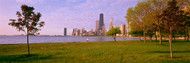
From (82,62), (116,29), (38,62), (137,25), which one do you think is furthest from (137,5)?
(38,62)

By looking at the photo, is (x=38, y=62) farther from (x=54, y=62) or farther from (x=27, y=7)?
(x=27, y=7)

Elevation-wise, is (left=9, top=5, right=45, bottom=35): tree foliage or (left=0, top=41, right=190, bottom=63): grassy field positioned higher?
(left=9, top=5, right=45, bottom=35): tree foliage

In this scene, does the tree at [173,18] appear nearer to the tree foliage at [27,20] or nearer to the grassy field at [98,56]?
the grassy field at [98,56]

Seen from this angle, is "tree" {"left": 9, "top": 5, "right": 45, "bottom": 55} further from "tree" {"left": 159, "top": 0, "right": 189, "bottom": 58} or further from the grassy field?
"tree" {"left": 159, "top": 0, "right": 189, "bottom": 58}

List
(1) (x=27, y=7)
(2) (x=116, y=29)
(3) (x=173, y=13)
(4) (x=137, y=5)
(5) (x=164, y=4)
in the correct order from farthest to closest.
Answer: (2) (x=116, y=29), (4) (x=137, y=5), (5) (x=164, y=4), (1) (x=27, y=7), (3) (x=173, y=13)

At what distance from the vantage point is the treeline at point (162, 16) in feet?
38.0

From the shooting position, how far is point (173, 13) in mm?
11586

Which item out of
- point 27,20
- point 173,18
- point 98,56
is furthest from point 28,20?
point 173,18

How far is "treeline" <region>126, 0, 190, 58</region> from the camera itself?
1159cm

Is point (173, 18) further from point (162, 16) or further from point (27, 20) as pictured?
point (27, 20)

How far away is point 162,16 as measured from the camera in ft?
40.3

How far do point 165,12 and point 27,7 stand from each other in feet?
57.2

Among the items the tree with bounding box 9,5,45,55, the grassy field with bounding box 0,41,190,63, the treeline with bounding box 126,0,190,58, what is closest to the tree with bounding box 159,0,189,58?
the treeline with bounding box 126,0,190,58

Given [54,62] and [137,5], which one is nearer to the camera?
[54,62]
